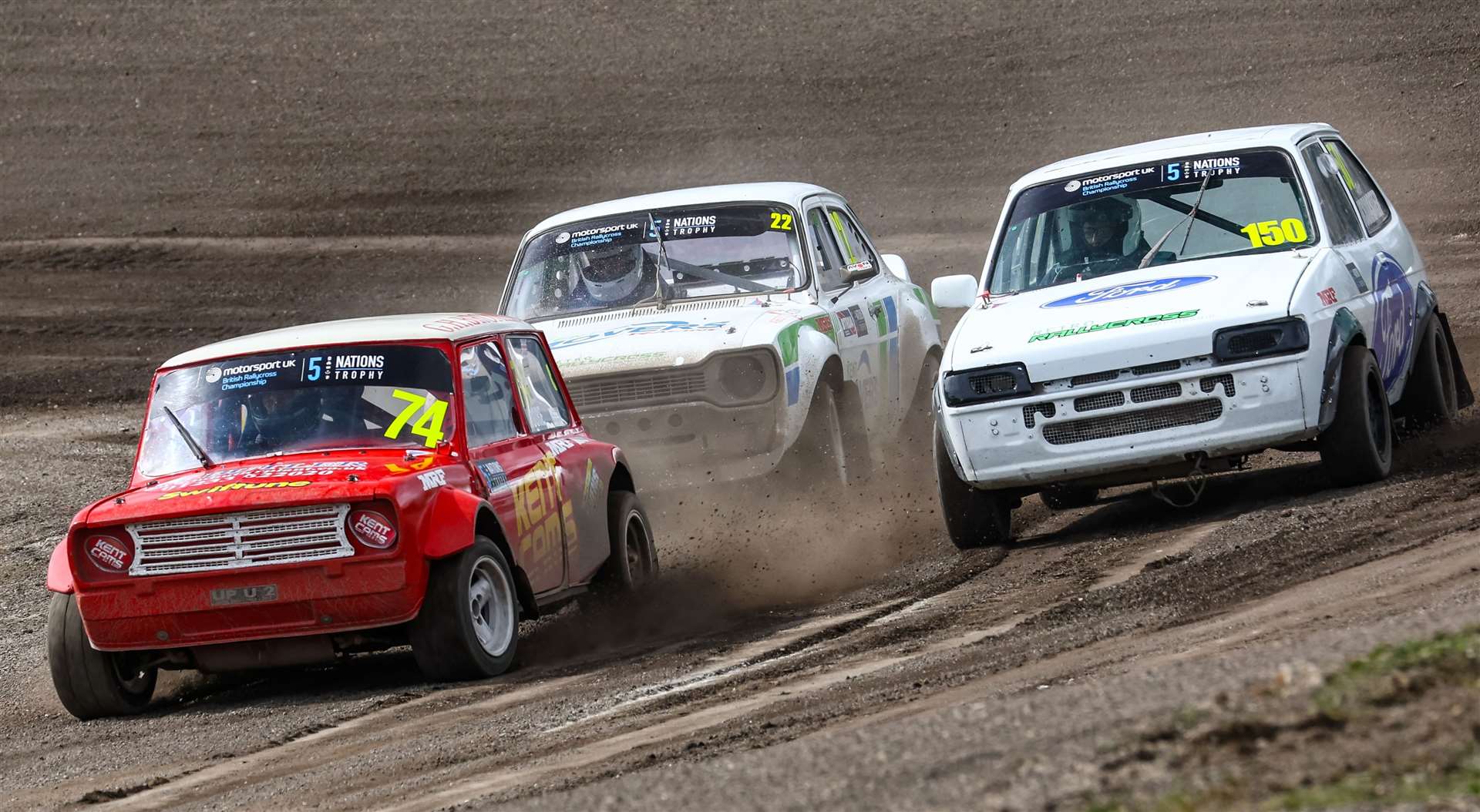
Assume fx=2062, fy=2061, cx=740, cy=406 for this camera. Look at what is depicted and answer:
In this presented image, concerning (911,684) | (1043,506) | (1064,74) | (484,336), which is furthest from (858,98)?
(911,684)

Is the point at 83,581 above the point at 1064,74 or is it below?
below

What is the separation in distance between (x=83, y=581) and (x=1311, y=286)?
5.37 metres

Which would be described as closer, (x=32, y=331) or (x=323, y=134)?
(x=32, y=331)

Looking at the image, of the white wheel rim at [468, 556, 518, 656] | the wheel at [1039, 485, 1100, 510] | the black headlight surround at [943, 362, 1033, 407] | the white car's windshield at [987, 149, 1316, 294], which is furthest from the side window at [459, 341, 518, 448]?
the wheel at [1039, 485, 1100, 510]

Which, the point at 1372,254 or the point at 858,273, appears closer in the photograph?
the point at 1372,254

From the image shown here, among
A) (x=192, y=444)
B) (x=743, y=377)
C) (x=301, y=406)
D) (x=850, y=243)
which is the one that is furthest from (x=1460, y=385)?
(x=192, y=444)

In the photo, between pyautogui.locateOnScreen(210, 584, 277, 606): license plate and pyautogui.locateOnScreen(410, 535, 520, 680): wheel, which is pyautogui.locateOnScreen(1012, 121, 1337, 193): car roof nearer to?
pyautogui.locateOnScreen(410, 535, 520, 680): wheel

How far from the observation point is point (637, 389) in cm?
1073

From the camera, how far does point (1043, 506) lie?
1103cm

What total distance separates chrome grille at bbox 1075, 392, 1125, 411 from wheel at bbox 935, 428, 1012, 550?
0.72 meters

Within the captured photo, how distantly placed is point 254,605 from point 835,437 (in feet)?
14.2

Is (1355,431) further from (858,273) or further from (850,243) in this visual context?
(850,243)

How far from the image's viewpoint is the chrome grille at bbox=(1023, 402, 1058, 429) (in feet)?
29.9

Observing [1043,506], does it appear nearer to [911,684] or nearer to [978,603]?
[978,603]
